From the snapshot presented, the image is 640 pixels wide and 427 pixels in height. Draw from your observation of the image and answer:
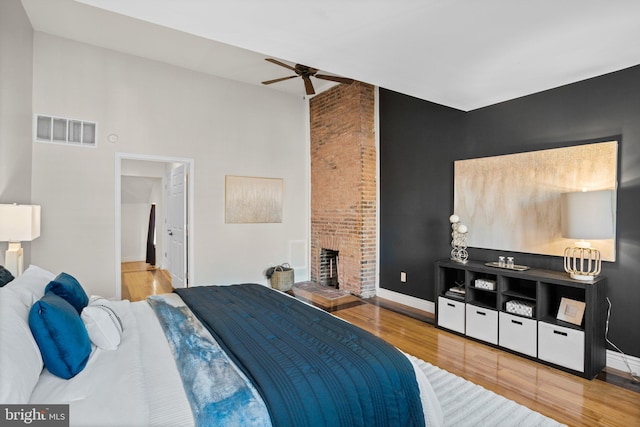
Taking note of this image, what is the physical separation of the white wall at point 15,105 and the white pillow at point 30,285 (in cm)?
110

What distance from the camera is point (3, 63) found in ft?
9.19

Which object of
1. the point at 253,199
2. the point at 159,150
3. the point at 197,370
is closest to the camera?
the point at 197,370

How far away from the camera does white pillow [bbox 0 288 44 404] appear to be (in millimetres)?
1062

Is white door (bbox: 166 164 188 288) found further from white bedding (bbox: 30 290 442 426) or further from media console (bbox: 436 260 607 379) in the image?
media console (bbox: 436 260 607 379)

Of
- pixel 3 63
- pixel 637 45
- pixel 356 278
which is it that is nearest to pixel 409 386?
pixel 637 45

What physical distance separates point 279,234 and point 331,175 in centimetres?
132

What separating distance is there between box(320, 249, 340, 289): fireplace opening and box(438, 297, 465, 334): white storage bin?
7.68 feet

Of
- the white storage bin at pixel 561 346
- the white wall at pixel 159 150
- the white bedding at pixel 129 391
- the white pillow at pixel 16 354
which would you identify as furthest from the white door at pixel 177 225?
the white storage bin at pixel 561 346

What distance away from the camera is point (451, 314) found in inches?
135

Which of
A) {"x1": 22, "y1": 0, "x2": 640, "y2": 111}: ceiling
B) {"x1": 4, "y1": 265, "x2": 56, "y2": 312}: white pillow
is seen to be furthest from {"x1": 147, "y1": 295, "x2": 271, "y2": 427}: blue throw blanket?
{"x1": 22, "y1": 0, "x2": 640, "y2": 111}: ceiling

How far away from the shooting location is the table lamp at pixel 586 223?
2.52 metres

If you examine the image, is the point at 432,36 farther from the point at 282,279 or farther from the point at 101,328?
the point at 282,279

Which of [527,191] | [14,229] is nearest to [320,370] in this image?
[14,229]

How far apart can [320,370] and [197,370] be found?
55cm
